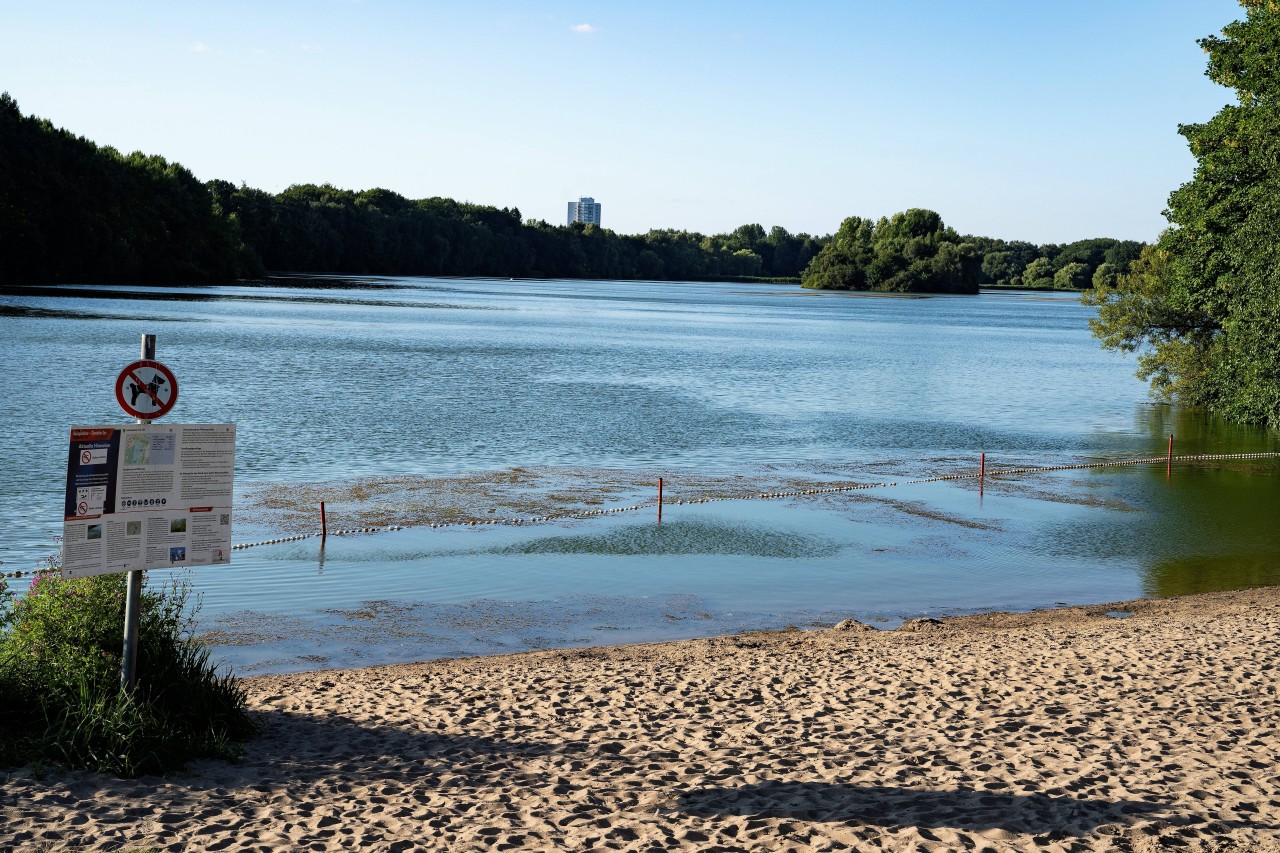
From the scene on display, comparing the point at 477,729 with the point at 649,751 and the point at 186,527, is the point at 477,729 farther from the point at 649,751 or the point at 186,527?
the point at 186,527

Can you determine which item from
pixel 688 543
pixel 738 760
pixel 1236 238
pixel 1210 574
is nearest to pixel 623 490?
pixel 688 543

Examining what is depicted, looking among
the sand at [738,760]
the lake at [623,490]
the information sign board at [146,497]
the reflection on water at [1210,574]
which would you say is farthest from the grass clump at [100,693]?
the reflection on water at [1210,574]

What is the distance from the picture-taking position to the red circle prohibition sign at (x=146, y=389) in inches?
332

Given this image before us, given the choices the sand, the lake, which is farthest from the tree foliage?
the sand

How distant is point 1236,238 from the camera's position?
35.7 meters

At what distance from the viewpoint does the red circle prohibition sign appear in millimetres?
8445

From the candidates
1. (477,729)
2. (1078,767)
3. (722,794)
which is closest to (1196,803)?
(1078,767)

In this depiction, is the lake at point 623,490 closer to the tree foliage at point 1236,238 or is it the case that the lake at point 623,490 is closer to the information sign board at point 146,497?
the tree foliage at point 1236,238

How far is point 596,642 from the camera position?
47.5 ft

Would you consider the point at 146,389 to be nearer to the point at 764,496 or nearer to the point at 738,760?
the point at 738,760

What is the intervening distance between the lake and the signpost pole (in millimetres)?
4289

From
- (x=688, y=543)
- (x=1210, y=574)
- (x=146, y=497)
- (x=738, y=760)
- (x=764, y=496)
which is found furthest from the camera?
(x=764, y=496)

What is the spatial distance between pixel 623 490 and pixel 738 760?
17.0 meters

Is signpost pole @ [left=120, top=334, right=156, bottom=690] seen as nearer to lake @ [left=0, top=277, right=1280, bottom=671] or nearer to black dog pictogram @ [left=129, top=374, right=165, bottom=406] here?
black dog pictogram @ [left=129, top=374, right=165, bottom=406]
